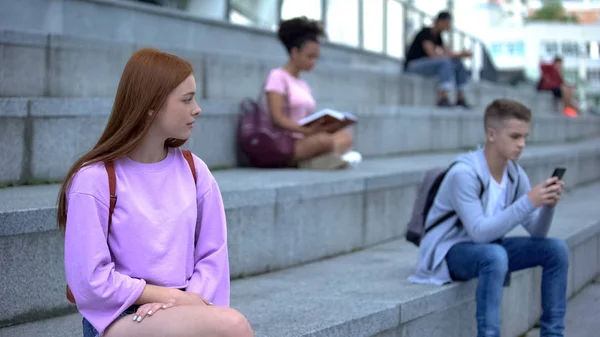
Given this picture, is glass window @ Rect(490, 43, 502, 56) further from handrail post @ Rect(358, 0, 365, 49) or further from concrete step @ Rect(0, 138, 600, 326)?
concrete step @ Rect(0, 138, 600, 326)

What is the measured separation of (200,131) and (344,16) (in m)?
7.35

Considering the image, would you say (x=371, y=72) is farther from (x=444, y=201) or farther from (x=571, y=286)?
(x=444, y=201)

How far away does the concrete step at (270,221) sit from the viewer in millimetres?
3680

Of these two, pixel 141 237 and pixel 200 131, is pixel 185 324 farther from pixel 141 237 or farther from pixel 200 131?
pixel 200 131

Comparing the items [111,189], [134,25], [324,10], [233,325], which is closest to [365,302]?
[233,325]

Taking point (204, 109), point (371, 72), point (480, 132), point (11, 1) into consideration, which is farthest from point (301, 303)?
point (480, 132)

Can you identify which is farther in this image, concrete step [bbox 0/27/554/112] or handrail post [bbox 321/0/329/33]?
handrail post [bbox 321/0/329/33]

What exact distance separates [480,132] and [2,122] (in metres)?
7.43

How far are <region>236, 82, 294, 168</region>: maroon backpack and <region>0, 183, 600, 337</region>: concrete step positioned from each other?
42.9 inches

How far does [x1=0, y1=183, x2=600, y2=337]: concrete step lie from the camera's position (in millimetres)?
3711

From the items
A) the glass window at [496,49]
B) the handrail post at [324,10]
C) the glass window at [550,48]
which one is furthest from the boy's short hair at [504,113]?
the glass window at [550,48]

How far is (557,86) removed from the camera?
18.5 meters

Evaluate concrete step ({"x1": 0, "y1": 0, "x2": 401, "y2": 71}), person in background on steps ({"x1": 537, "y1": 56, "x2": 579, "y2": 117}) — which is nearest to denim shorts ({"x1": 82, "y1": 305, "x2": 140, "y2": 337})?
concrete step ({"x1": 0, "y1": 0, "x2": 401, "y2": 71})

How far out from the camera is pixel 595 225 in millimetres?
6609
